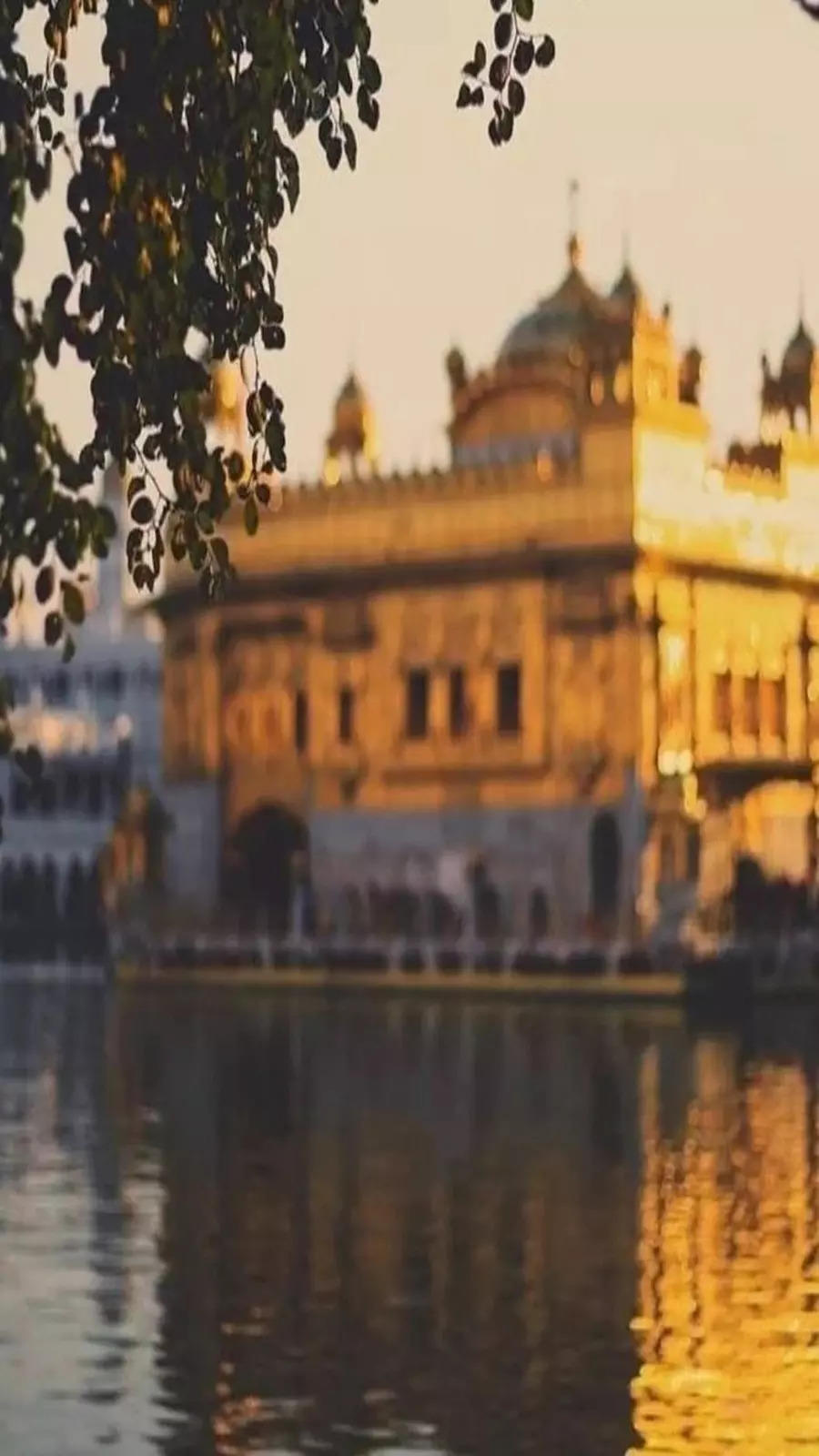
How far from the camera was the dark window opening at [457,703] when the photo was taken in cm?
5591

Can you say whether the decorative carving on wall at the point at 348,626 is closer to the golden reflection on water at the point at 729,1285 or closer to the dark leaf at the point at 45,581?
the golden reflection on water at the point at 729,1285

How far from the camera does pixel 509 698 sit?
181ft

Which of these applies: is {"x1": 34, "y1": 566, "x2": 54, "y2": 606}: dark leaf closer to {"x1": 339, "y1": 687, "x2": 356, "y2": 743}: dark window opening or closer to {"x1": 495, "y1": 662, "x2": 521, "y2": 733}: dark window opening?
{"x1": 495, "y1": 662, "x2": 521, "y2": 733}: dark window opening

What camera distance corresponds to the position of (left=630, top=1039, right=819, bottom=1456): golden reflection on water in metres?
13.6

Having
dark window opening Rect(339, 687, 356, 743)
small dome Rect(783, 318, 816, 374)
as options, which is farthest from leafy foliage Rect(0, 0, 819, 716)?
small dome Rect(783, 318, 816, 374)

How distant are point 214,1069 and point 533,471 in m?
21.6

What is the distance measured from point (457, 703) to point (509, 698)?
118 cm

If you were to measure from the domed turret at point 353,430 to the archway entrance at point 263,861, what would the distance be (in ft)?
27.6

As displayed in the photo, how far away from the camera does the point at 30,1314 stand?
16.1 meters

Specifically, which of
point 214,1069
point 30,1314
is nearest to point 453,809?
point 214,1069

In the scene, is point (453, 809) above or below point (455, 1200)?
above

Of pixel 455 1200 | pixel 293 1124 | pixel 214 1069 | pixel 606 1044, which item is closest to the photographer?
pixel 455 1200

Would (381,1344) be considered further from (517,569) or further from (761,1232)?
(517,569)

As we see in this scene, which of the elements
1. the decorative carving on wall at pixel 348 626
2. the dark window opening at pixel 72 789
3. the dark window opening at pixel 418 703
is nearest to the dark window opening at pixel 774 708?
the dark window opening at pixel 418 703
